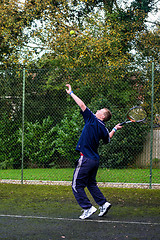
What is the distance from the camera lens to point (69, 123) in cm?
1232

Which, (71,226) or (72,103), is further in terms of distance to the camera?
(72,103)

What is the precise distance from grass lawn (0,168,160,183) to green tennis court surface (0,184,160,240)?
174 cm

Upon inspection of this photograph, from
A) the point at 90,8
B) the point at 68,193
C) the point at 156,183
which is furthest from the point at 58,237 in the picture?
the point at 90,8

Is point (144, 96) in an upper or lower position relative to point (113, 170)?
upper

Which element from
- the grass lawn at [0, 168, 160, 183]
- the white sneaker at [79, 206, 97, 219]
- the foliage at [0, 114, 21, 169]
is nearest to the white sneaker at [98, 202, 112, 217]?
the white sneaker at [79, 206, 97, 219]

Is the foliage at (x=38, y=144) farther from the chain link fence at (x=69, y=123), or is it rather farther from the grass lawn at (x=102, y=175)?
the grass lawn at (x=102, y=175)

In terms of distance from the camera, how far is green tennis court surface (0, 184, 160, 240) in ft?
15.6

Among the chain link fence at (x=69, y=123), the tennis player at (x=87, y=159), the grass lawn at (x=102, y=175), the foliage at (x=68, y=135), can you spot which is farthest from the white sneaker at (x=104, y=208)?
the foliage at (x=68, y=135)

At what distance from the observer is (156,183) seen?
9414mm

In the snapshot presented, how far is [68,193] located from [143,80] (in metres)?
4.42

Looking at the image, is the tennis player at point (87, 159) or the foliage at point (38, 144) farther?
the foliage at point (38, 144)

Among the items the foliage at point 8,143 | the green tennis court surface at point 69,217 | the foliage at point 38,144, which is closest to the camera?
the green tennis court surface at point 69,217

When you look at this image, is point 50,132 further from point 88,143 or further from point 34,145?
point 88,143

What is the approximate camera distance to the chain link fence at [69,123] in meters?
11.0
